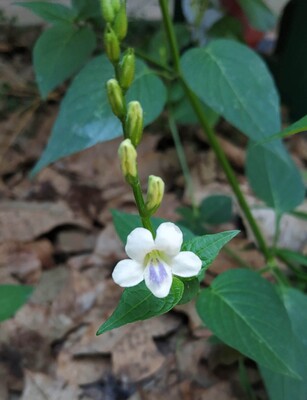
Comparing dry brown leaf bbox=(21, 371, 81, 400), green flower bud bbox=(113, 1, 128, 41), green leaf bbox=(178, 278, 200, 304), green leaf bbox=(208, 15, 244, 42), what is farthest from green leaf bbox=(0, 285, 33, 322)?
green leaf bbox=(208, 15, 244, 42)

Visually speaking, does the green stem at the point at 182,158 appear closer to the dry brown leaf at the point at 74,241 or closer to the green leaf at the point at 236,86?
the dry brown leaf at the point at 74,241

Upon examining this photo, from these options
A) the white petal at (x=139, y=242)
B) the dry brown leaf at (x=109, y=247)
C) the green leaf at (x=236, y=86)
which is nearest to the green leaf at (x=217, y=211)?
the dry brown leaf at (x=109, y=247)

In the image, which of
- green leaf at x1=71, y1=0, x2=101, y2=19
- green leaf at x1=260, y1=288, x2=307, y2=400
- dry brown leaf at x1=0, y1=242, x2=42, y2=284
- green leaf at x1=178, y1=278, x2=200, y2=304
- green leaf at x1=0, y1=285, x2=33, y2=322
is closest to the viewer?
green leaf at x1=178, y1=278, x2=200, y2=304

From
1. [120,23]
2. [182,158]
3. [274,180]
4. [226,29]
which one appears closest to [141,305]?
[120,23]

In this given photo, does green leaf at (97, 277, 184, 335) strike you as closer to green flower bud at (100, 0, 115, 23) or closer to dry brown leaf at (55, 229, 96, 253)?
green flower bud at (100, 0, 115, 23)

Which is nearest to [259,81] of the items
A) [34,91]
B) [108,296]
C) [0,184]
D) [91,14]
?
[91,14]

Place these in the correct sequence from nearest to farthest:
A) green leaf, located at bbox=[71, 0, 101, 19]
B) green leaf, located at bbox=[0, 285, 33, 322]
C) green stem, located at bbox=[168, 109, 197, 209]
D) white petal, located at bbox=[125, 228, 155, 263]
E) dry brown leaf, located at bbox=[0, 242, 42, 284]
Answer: white petal, located at bbox=[125, 228, 155, 263]
green leaf, located at bbox=[0, 285, 33, 322]
green leaf, located at bbox=[71, 0, 101, 19]
dry brown leaf, located at bbox=[0, 242, 42, 284]
green stem, located at bbox=[168, 109, 197, 209]
